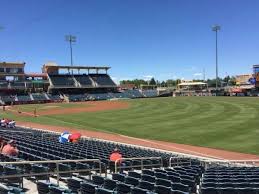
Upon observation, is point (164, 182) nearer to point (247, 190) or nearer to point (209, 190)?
point (209, 190)

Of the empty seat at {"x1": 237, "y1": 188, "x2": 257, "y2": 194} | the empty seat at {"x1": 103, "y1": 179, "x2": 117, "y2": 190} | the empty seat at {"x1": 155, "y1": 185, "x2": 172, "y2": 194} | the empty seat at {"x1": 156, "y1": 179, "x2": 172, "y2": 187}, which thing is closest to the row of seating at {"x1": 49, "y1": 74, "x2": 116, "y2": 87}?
the empty seat at {"x1": 156, "y1": 179, "x2": 172, "y2": 187}

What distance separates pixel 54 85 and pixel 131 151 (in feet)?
278

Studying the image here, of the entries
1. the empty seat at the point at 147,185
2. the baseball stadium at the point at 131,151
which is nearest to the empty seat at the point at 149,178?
the baseball stadium at the point at 131,151

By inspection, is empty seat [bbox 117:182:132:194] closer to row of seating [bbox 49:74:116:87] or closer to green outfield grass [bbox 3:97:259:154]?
green outfield grass [bbox 3:97:259:154]

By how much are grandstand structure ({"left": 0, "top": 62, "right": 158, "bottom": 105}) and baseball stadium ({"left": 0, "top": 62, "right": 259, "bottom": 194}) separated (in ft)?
1.89

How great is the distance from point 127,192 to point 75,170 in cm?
346

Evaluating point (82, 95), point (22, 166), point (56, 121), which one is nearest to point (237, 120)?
point (56, 121)

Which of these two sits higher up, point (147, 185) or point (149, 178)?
point (147, 185)

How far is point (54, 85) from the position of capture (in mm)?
103688

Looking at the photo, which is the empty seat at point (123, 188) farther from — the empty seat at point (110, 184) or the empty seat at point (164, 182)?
the empty seat at point (164, 182)

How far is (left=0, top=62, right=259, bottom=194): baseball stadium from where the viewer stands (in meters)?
9.88

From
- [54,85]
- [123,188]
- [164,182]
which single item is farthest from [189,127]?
[54,85]

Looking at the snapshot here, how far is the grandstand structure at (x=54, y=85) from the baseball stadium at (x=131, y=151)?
576mm

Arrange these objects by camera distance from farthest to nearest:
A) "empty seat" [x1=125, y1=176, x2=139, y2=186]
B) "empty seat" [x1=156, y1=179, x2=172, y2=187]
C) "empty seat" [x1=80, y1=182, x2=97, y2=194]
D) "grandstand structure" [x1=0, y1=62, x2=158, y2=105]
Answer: "grandstand structure" [x1=0, y1=62, x2=158, y2=105], "empty seat" [x1=125, y1=176, x2=139, y2=186], "empty seat" [x1=156, y1=179, x2=172, y2=187], "empty seat" [x1=80, y1=182, x2=97, y2=194]
